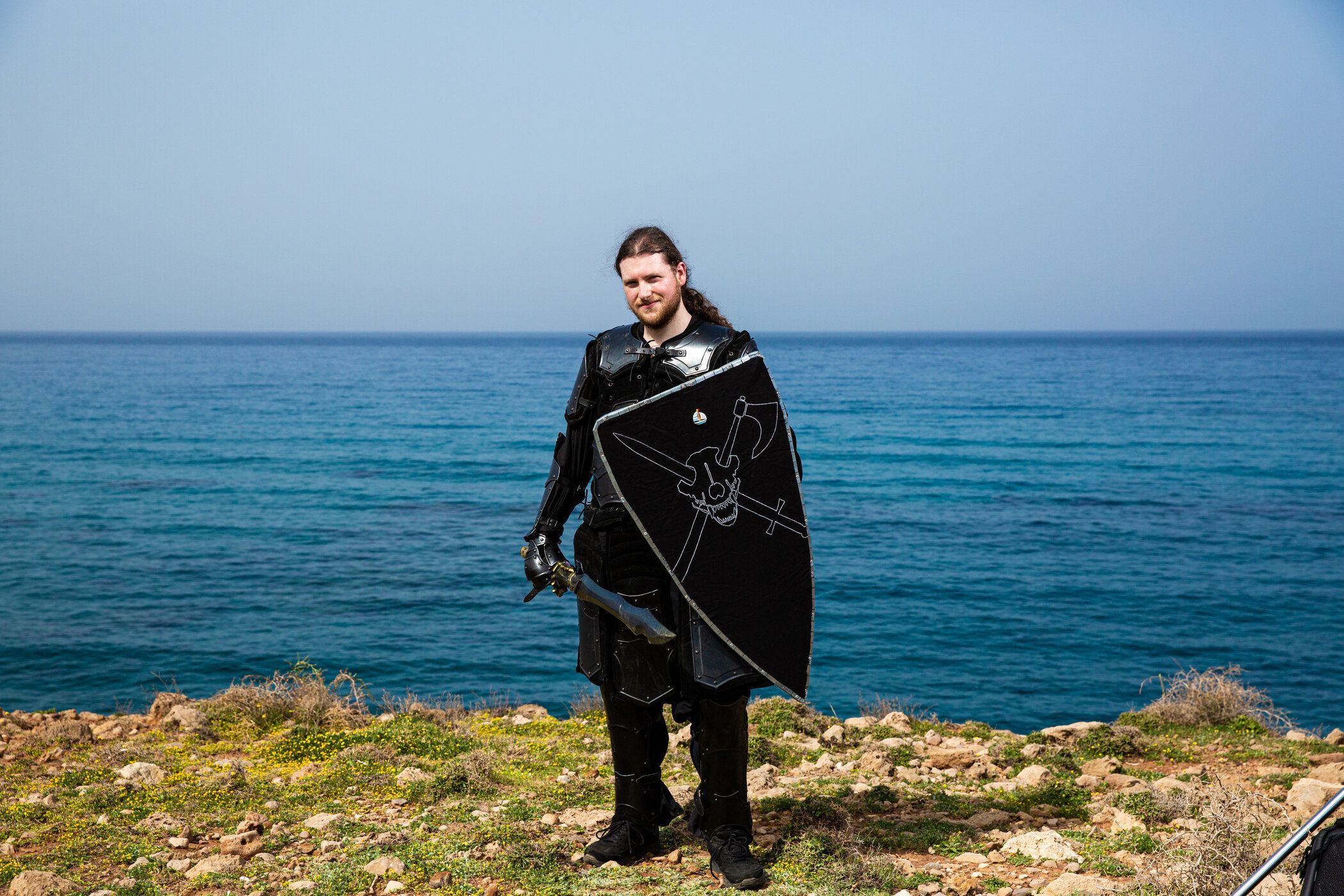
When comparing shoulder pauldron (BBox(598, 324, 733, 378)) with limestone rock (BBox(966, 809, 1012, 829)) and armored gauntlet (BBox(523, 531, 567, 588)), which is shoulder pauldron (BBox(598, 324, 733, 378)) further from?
limestone rock (BBox(966, 809, 1012, 829))

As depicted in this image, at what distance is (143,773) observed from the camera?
6172 mm

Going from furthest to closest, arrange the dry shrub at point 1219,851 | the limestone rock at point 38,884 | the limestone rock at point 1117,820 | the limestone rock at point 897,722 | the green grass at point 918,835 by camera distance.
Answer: the limestone rock at point 897,722
the limestone rock at point 1117,820
the green grass at point 918,835
the limestone rock at point 38,884
the dry shrub at point 1219,851

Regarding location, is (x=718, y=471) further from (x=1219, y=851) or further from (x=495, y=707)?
(x=495, y=707)

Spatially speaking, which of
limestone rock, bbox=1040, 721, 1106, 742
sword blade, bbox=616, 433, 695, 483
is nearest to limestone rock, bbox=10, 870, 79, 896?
sword blade, bbox=616, 433, 695, 483

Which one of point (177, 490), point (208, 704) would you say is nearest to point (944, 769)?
point (208, 704)

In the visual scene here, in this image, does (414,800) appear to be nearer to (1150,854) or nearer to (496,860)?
(496,860)

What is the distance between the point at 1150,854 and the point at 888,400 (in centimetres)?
6357

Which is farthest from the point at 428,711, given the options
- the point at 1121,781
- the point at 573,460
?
the point at 1121,781

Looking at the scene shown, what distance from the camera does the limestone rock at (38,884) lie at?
14.5 ft

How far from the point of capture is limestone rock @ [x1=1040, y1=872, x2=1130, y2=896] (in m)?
4.23

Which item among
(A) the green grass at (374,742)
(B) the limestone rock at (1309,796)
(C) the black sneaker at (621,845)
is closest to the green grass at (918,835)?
(C) the black sneaker at (621,845)

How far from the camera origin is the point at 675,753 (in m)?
6.63

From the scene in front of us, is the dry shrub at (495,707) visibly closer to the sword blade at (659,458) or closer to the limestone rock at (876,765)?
the limestone rock at (876,765)

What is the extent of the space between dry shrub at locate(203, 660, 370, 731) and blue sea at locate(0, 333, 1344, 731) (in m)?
6.57
